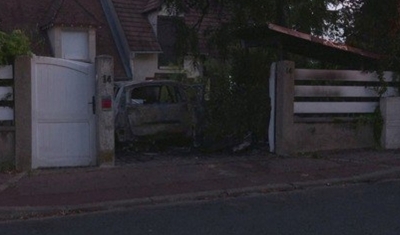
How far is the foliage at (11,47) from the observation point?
11.4 m

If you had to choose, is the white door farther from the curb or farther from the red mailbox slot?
the curb

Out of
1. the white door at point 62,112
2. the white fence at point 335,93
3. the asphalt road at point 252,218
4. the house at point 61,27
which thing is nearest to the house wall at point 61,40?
the house at point 61,27

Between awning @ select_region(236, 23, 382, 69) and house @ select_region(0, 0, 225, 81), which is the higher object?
house @ select_region(0, 0, 225, 81)

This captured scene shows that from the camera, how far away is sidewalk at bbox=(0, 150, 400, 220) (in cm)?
953

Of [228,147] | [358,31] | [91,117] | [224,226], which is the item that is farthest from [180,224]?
[358,31]

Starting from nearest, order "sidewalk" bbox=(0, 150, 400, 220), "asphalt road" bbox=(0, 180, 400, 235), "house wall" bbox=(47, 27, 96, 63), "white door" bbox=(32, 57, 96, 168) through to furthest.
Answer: "asphalt road" bbox=(0, 180, 400, 235), "sidewalk" bbox=(0, 150, 400, 220), "white door" bbox=(32, 57, 96, 168), "house wall" bbox=(47, 27, 96, 63)

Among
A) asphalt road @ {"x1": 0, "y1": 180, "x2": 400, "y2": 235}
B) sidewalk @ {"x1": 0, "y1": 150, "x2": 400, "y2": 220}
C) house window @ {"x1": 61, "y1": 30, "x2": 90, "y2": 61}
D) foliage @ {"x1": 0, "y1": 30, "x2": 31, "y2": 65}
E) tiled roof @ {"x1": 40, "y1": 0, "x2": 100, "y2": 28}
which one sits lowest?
asphalt road @ {"x1": 0, "y1": 180, "x2": 400, "y2": 235}

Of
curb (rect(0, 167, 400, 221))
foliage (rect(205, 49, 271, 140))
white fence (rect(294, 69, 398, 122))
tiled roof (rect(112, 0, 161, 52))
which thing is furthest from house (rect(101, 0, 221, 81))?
curb (rect(0, 167, 400, 221))

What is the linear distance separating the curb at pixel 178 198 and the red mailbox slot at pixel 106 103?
165 cm

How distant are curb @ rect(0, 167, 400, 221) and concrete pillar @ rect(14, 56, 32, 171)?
1.34 feet

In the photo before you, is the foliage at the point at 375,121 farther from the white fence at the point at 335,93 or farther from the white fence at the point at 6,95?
the white fence at the point at 6,95

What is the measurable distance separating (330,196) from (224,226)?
2.40 meters

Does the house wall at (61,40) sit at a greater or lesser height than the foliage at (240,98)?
greater

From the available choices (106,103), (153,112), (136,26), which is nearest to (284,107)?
(153,112)
